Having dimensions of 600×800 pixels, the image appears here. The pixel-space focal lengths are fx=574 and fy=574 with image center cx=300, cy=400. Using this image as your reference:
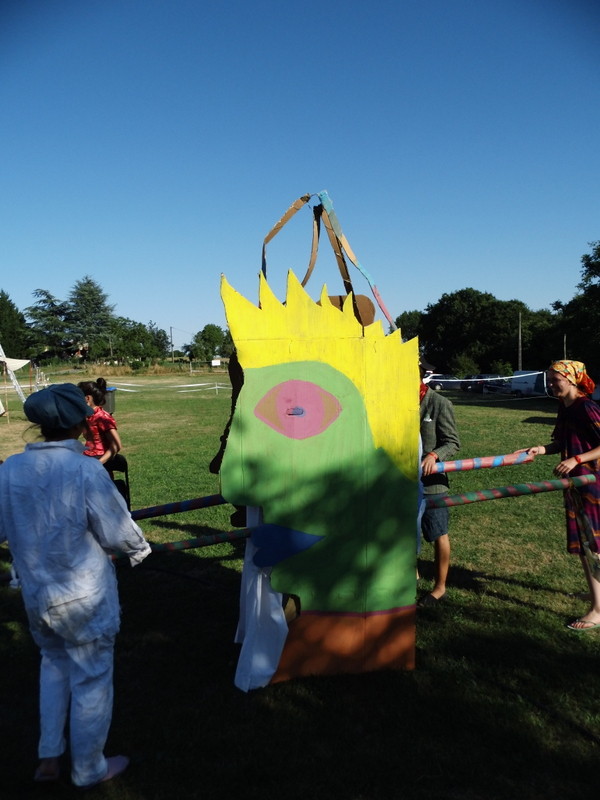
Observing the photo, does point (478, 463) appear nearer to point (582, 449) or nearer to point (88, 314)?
point (582, 449)

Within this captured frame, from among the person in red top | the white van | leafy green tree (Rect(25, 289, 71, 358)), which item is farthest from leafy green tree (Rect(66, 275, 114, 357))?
the person in red top

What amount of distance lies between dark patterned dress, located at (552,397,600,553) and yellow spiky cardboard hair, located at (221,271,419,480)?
1.38m

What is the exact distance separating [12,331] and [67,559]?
8325 centimetres

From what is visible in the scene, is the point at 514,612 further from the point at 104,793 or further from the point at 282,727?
the point at 104,793

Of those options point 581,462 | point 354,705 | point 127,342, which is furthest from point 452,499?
→ point 127,342

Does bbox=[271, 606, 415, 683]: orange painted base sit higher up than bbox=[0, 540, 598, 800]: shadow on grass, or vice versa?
bbox=[271, 606, 415, 683]: orange painted base

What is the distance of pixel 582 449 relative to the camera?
12.9ft

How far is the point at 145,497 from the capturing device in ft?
26.2

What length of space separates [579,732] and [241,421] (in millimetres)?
2311

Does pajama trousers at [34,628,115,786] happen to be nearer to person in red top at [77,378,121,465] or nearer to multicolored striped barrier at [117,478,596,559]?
multicolored striped barrier at [117,478,596,559]

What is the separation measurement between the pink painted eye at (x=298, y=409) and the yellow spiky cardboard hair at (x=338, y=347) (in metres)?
0.11

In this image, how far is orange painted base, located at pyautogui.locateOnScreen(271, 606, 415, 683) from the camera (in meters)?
3.33

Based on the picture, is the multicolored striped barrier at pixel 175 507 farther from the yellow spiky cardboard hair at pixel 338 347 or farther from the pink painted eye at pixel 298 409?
the yellow spiky cardboard hair at pixel 338 347

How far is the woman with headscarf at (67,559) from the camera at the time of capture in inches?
91.7
